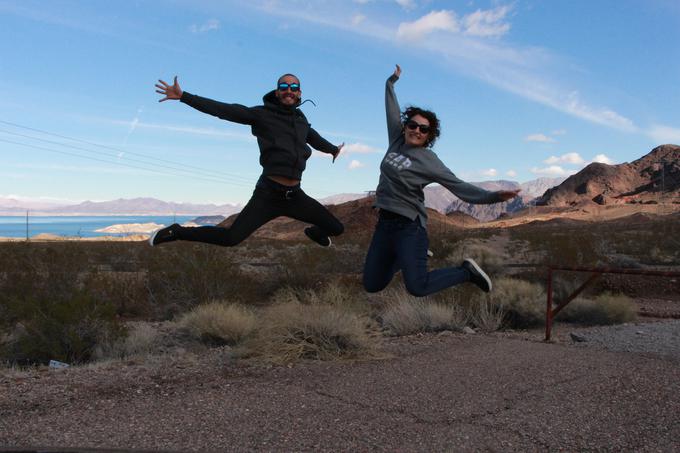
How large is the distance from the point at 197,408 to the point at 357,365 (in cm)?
253

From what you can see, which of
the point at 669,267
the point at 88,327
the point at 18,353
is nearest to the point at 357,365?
the point at 88,327

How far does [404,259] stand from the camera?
5.68 m

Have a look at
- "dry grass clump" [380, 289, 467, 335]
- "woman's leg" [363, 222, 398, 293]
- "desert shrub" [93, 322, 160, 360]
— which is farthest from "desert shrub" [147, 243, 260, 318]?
"woman's leg" [363, 222, 398, 293]

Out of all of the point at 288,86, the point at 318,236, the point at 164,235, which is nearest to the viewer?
the point at 288,86

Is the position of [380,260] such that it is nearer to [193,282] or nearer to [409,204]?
[409,204]

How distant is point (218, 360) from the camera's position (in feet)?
28.0

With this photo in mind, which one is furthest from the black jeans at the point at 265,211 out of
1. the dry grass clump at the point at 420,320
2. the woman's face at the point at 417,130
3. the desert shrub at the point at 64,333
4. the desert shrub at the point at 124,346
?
the dry grass clump at the point at 420,320

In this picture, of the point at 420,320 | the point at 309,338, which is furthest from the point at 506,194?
the point at 420,320

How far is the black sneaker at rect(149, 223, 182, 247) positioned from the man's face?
5.27 feet

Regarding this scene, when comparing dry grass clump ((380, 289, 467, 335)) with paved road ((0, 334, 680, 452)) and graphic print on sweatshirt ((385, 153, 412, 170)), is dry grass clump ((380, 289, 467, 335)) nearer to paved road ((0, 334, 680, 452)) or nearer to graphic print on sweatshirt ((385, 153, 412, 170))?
paved road ((0, 334, 680, 452))

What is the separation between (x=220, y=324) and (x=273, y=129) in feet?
21.5

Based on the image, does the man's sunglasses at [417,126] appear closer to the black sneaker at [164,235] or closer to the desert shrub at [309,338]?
the black sneaker at [164,235]

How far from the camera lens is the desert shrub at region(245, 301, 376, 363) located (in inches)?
332

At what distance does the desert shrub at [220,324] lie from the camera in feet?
37.4
